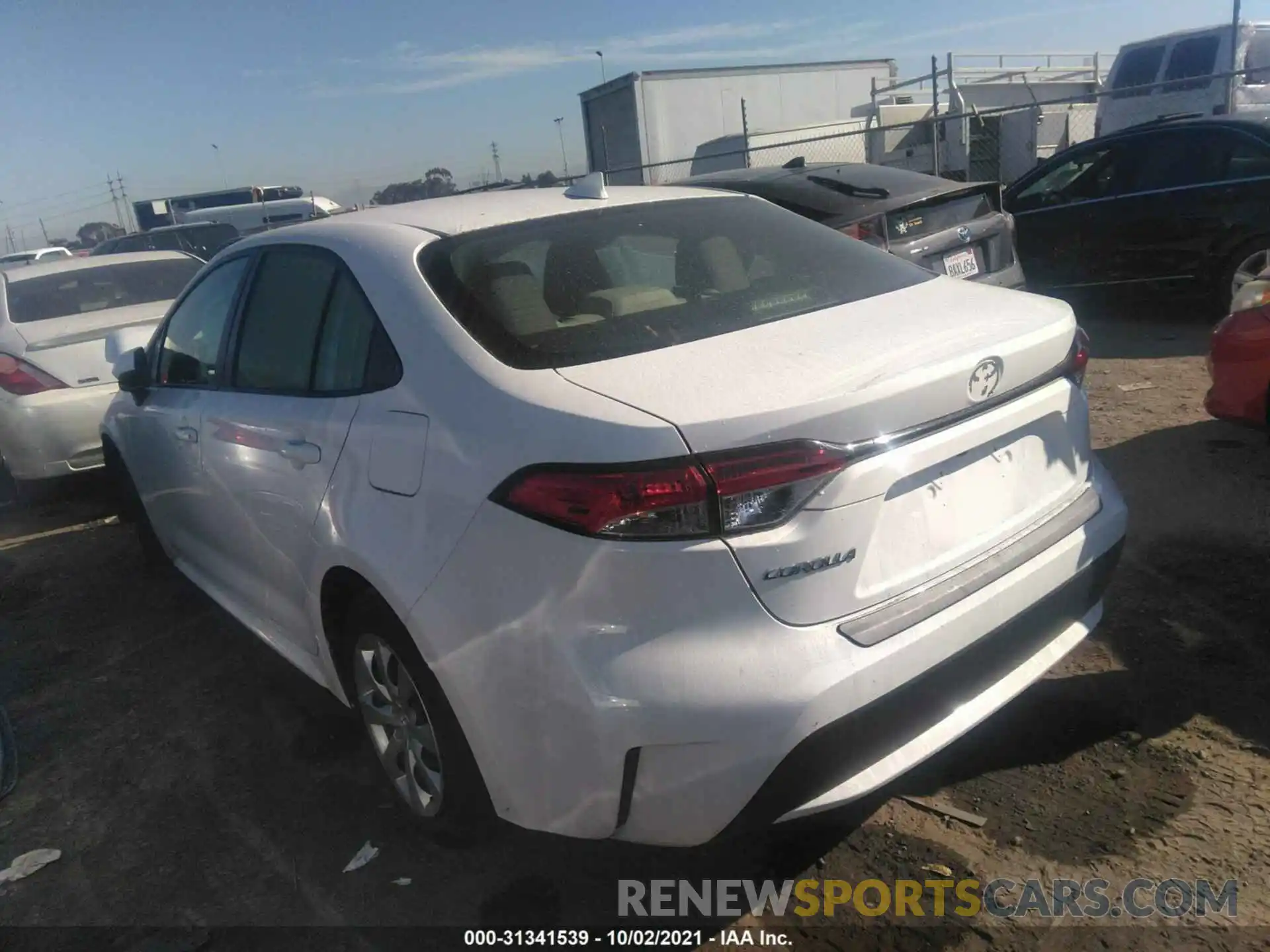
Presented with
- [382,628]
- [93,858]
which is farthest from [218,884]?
[382,628]

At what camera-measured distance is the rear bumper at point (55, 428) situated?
6188 mm

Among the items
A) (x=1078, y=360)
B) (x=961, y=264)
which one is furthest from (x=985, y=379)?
(x=961, y=264)

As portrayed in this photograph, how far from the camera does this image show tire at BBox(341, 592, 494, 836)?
2402 mm

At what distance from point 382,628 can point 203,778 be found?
1.25 m

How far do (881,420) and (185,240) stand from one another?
19.3 meters

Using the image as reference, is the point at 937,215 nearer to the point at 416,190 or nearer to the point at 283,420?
the point at 283,420

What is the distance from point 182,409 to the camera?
3.84 meters

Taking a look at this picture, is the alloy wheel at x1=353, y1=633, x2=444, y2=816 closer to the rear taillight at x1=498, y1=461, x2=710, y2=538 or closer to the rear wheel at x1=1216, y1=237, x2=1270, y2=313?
the rear taillight at x1=498, y1=461, x2=710, y2=538

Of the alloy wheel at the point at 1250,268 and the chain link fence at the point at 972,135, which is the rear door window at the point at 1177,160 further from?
the chain link fence at the point at 972,135

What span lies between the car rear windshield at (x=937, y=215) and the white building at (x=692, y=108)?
13056 millimetres

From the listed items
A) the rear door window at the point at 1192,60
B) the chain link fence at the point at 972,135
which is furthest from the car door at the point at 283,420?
the rear door window at the point at 1192,60

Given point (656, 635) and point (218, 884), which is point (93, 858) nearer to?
point (218, 884)

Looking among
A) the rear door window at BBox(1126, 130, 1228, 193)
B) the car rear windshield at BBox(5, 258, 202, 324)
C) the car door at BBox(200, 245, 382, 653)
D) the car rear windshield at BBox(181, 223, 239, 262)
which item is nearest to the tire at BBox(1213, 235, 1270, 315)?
the rear door window at BBox(1126, 130, 1228, 193)

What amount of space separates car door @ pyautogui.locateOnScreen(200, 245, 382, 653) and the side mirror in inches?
34.9
